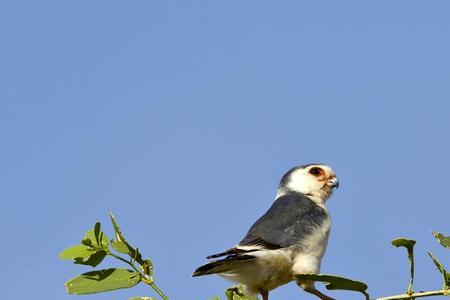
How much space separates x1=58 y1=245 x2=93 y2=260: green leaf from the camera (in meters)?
3.03

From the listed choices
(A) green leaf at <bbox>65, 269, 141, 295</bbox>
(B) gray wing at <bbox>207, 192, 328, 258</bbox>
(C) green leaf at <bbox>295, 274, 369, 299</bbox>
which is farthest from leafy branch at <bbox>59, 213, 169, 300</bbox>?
(B) gray wing at <bbox>207, 192, 328, 258</bbox>

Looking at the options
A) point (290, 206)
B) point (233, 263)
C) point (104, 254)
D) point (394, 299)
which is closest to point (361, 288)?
point (394, 299)

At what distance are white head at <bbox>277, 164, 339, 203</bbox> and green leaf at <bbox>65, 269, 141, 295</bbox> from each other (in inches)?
162

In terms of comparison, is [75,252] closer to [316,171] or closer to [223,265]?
[223,265]

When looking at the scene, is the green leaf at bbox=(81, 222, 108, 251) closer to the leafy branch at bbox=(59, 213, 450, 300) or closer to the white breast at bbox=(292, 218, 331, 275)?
the leafy branch at bbox=(59, 213, 450, 300)

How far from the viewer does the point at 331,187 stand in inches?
287

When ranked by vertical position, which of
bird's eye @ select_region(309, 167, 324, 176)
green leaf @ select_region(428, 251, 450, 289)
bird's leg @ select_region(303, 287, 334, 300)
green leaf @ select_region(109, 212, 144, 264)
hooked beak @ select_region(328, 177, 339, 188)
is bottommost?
Result: green leaf @ select_region(428, 251, 450, 289)

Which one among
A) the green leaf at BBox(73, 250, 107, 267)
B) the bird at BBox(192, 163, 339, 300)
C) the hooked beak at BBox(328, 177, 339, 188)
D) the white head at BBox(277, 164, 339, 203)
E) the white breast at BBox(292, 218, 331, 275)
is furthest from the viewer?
the hooked beak at BBox(328, 177, 339, 188)

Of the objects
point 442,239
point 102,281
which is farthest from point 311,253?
point 102,281

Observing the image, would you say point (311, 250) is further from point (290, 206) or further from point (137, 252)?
point (137, 252)

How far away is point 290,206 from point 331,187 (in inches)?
47.8

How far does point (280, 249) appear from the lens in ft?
17.9

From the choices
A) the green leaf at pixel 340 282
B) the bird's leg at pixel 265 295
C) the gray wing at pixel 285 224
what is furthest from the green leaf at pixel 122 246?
the bird's leg at pixel 265 295

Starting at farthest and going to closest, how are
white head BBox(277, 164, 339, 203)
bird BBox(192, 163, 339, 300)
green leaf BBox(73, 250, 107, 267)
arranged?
1. white head BBox(277, 164, 339, 203)
2. bird BBox(192, 163, 339, 300)
3. green leaf BBox(73, 250, 107, 267)
